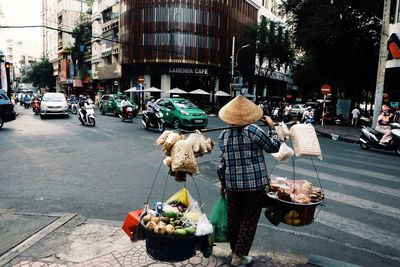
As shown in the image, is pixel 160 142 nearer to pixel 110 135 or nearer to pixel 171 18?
pixel 110 135

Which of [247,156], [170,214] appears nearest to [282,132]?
[247,156]

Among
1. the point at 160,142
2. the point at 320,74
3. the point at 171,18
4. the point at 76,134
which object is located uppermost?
the point at 171,18

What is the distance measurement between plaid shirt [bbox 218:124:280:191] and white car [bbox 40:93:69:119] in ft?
65.4

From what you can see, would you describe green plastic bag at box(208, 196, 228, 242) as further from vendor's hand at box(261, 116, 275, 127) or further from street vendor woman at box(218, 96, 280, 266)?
vendor's hand at box(261, 116, 275, 127)

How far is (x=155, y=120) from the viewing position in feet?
50.7

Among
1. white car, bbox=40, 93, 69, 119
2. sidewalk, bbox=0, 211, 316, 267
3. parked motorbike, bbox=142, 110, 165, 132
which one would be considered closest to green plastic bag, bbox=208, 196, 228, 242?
sidewalk, bbox=0, 211, 316, 267

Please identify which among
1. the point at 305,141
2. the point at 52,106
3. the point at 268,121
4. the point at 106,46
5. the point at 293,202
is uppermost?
the point at 106,46

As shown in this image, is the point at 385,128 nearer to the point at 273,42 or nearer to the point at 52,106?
the point at 52,106

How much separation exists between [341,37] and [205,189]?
20589 mm

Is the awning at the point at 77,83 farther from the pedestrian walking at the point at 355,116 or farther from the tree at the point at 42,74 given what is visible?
the pedestrian walking at the point at 355,116

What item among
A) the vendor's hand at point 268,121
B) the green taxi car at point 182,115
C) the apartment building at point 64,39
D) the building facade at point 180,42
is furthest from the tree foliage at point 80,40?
the vendor's hand at point 268,121

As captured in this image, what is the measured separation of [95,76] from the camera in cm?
5369

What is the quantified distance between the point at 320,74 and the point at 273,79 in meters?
28.6

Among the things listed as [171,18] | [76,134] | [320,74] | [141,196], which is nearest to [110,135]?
[76,134]
